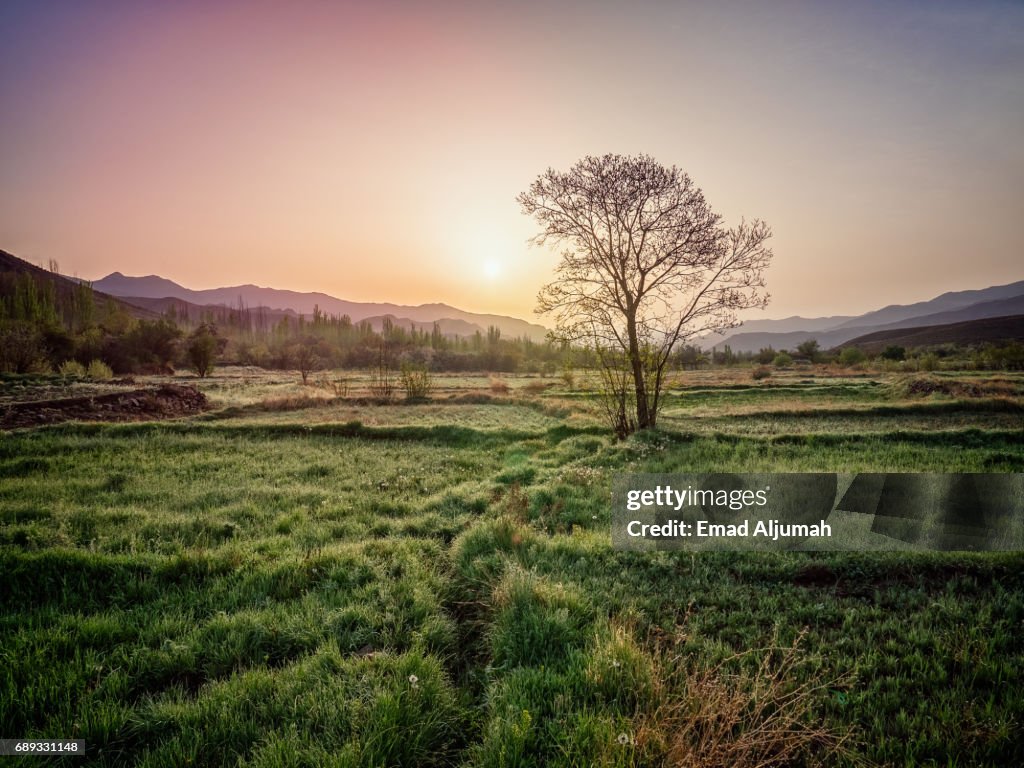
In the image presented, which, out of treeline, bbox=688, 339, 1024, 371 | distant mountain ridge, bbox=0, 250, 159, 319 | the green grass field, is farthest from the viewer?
distant mountain ridge, bbox=0, 250, 159, 319

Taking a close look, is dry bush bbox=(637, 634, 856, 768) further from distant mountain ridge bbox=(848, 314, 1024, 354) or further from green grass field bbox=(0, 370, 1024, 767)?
distant mountain ridge bbox=(848, 314, 1024, 354)

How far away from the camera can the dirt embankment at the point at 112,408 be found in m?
19.5

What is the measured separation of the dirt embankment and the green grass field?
45.0ft

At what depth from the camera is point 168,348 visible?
220 feet

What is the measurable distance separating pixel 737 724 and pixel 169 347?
84499 millimetres

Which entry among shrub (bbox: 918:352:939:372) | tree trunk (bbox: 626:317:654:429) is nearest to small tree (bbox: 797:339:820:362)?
shrub (bbox: 918:352:939:372)

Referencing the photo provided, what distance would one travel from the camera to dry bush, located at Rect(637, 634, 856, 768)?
9.56 ft

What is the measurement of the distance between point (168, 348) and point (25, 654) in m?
79.7

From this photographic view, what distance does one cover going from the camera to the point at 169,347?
6712 centimetres

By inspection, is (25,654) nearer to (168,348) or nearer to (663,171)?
(663,171)

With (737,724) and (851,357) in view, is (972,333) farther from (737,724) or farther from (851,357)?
(737,724)

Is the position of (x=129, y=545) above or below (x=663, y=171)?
below

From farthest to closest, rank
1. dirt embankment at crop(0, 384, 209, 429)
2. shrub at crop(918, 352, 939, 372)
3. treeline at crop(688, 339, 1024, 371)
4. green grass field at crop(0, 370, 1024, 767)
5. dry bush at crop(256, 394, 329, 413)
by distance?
shrub at crop(918, 352, 939, 372)
treeline at crop(688, 339, 1024, 371)
dry bush at crop(256, 394, 329, 413)
dirt embankment at crop(0, 384, 209, 429)
green grass field at crop(0, 370, 1024, 767)

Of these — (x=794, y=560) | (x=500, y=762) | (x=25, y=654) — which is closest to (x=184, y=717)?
(x=25, y=654)
